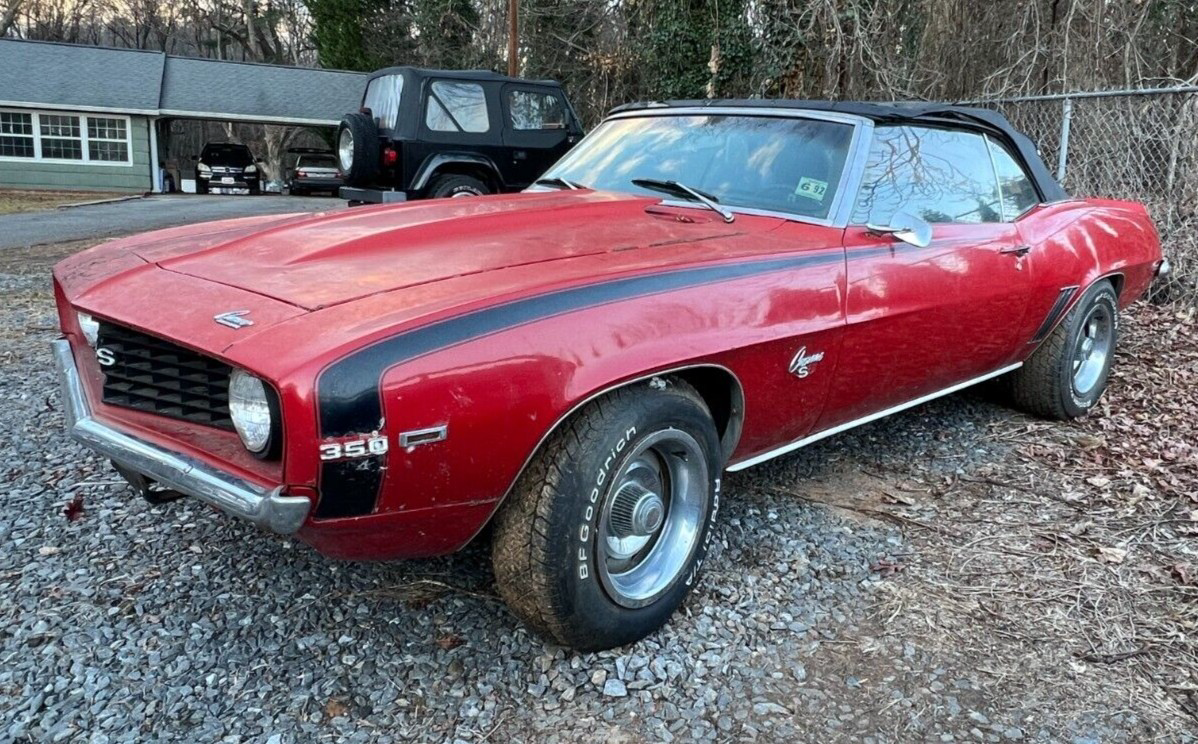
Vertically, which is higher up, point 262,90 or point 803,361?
point 262,90

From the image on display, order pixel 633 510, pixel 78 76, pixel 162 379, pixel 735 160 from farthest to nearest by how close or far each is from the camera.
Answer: pixel 78 76
pixel 735 160
pixel 633 510
pixel 162 379

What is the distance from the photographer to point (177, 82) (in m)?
25.9

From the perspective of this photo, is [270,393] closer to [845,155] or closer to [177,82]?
[845,155]

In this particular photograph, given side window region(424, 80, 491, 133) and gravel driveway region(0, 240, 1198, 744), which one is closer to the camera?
gravel driveway region(0, 240, 1198, 744)

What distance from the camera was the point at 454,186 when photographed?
10.1 metres

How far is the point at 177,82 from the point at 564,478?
91.1ft

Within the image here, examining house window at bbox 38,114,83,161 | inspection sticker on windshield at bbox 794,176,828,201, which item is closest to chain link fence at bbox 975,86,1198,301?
inspection sticker on windshield at bbox 794,176,828,201

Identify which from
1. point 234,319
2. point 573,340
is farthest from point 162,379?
point 573,340

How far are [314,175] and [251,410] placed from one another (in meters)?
23.6

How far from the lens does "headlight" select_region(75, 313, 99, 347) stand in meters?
2.53

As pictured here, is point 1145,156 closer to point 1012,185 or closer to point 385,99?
point 1012,185

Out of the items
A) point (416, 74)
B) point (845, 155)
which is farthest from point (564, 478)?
point (416, 74)

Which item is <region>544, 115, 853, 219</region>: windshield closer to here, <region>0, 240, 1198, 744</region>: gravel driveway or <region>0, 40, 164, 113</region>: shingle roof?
<region>0, 240, 1198, 744</region>: gravel driveway

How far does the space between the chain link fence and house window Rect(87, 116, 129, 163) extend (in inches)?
931
